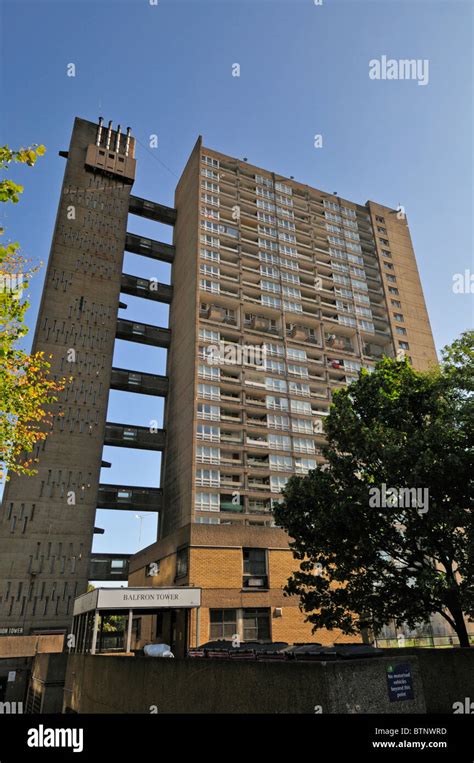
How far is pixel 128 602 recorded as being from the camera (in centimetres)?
2303

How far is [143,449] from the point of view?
2199 inches

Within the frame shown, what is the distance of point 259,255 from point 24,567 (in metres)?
44.6

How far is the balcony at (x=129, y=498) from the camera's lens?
5075cm

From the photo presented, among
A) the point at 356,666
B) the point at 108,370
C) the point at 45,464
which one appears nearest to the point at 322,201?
the point at 108,370

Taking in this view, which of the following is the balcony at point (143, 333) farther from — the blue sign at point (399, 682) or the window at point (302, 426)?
the blue sign at point (399, 682)

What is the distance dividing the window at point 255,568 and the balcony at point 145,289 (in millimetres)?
37278

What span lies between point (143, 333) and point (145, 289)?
6830mm

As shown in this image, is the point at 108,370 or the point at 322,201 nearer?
the point at 108,370

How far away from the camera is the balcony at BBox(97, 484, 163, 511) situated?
167 feet

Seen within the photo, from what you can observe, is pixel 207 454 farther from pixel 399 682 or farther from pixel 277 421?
pixel 399 682

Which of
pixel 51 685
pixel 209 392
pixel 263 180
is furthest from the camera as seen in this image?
pixel 263 180
